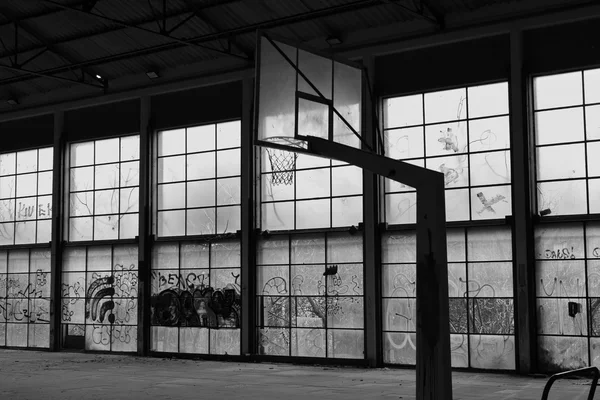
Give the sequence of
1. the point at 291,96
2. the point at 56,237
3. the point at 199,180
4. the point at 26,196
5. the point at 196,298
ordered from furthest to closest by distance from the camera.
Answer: the point at 26,196
the point at 56,237
the point at 199,180
the point at 196,298
the point at 291,96

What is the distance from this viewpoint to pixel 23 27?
2739 centimetres

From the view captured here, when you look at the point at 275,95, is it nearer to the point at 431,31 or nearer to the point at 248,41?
the point at 431,31

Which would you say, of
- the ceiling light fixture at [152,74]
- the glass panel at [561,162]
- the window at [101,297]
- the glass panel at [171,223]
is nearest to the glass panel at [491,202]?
the glass panel at [561,162]

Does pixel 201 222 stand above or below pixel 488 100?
below

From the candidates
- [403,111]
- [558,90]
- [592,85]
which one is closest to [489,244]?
[558,90]

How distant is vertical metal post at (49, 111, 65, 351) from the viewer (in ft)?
97.0

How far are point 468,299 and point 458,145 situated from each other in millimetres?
4304

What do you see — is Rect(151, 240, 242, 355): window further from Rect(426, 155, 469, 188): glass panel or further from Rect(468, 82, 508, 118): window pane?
Rect(468, 82, 508, 118): window pane

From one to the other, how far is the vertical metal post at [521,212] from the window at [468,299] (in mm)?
450

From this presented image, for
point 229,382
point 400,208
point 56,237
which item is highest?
point 400,208

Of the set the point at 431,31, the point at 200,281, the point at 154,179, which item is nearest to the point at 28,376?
the point at 200,281

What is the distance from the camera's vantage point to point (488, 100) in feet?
70.7

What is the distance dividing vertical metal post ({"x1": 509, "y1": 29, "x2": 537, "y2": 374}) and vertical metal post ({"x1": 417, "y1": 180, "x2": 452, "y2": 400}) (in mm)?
10801

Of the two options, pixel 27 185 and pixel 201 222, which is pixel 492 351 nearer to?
pixel 201 222
